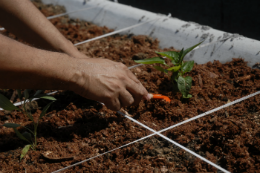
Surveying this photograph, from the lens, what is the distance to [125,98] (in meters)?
1.31

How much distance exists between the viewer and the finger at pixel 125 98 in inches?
51.0

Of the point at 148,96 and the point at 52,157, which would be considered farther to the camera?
the point at 148,96

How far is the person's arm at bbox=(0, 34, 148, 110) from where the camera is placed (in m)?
1.01

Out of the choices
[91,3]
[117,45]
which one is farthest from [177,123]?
[91,3]

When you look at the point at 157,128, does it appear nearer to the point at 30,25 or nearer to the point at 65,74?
the point at 65,74

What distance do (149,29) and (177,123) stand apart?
3.52 ft

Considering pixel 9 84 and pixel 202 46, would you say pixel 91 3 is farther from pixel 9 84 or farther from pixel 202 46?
pixel 9 84

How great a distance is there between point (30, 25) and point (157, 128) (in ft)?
3.37

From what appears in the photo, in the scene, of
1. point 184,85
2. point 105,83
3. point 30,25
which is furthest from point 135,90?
point 30,25

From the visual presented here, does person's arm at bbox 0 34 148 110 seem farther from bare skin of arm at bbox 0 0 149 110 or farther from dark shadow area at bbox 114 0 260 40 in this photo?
dark shadow area at bbox 114 0 260 40

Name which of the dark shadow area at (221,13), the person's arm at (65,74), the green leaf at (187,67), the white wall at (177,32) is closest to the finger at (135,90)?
the person's arm at (65,74)

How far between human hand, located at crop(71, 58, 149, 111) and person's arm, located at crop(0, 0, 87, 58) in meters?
0.44

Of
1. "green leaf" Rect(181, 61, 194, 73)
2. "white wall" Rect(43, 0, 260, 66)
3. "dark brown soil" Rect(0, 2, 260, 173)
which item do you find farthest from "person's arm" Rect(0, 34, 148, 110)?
"white wall" Rect(43, 0, 260, 66)

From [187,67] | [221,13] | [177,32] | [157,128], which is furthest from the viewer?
[221,13]
